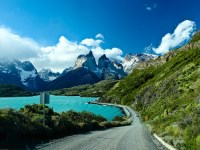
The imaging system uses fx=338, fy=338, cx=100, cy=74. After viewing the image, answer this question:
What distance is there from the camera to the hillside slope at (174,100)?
865 inches

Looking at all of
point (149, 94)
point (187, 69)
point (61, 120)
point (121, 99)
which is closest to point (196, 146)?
point (61, 120)

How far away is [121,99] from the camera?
7259 inches

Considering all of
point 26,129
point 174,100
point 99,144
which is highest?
point 174,100

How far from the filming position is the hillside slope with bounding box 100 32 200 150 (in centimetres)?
2197

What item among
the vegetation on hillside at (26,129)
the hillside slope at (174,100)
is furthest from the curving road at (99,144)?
the hillside slope at (174,100)

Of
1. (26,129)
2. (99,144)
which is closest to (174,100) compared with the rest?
(99,144)

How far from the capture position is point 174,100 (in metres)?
67.4

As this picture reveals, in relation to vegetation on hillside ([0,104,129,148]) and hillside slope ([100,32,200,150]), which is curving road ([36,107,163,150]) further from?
hillside slope ([100,32,200,150])

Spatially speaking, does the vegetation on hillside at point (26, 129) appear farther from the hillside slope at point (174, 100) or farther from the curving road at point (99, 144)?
the hillside slope at point (174, 100)

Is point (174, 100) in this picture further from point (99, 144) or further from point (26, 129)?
point (26, 129)

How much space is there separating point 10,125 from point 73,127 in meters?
11.7

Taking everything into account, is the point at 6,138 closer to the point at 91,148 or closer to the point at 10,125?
the point at 10,125

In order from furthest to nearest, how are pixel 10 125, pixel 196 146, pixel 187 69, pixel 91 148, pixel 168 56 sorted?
1. pixel 168 56
2. pixel 187 69
3. pixel 10 125
4. pixel 91 148
5. pixel 196 146

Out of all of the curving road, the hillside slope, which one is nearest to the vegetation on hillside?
the curving road
